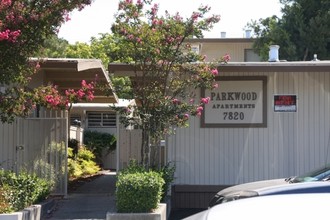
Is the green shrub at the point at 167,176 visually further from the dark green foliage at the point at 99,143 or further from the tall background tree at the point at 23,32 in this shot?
the dark green foliage at the point at 99,143

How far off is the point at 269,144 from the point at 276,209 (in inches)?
396

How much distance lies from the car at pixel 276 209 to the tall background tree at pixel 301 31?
23.8 m

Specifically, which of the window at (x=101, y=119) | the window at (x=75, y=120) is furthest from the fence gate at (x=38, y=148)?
the window at (x=101, y=119)

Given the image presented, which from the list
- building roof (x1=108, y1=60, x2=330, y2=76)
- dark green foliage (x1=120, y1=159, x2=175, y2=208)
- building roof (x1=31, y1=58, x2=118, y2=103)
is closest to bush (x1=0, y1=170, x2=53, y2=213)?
dark green foliage (x1=120, y1=159, x2=175, y2=208)

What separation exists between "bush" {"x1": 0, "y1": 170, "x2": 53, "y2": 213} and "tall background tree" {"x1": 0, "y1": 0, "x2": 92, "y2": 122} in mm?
1224

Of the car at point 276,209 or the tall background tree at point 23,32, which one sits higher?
the tall background tree at point 23,32

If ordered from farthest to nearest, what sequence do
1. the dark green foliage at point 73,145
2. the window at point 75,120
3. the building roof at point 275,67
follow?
the window at point 75,120 < the dark green foliage at point 73,145 < the building roof at point 275,67

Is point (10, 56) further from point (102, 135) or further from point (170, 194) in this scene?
point (102, 135)

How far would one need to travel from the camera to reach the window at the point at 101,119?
2870 cm

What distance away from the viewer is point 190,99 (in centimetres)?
1211

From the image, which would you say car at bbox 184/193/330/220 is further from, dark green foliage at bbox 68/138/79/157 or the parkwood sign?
dark green foliage at bbox 68/138/79/157

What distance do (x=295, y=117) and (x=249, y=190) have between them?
14.9 feet

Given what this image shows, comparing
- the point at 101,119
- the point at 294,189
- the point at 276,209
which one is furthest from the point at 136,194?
the point at 101,119

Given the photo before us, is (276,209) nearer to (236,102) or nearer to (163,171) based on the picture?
(163,171)
